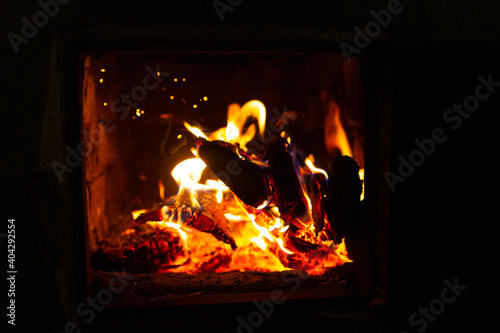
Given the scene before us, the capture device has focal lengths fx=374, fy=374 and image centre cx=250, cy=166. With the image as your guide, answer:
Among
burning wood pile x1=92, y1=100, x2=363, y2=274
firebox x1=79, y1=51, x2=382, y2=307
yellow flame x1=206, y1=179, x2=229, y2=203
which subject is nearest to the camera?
firebox x1=79, y1=51, x2=382, y2=307

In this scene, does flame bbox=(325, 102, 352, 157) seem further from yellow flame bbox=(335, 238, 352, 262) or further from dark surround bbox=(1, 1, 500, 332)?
dark surround bbox=(1, 1, 500, 332)

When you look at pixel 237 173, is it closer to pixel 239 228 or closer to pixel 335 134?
pixel 239 228

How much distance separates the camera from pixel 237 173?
149 centimetres

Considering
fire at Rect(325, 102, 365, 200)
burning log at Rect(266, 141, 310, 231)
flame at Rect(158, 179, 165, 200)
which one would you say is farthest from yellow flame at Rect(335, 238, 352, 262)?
flame at Rect(158, 179, 165, 200)

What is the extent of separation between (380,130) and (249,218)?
77 cm

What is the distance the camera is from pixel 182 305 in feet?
3.79

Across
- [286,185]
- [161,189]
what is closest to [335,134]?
[286,185]

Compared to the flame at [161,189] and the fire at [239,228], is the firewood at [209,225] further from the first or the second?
the flame at [161,189]

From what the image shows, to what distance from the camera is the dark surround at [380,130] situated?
3.40 feet

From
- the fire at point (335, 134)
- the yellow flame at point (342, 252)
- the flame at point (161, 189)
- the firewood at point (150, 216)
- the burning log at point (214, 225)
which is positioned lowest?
the yellow flame at point (342, 252)

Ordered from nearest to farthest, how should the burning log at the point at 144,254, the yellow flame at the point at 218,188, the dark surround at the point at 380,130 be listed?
the dark surround at the point at 380,130 → the burning log at the point at 144,254 → the yellow flame at the point at 218,188

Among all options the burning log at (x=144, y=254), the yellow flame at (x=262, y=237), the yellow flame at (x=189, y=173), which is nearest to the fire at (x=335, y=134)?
the yellow flame at (x=262, y=237)

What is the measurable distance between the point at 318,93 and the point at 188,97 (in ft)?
2.26

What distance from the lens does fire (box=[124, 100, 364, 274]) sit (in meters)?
1.52
